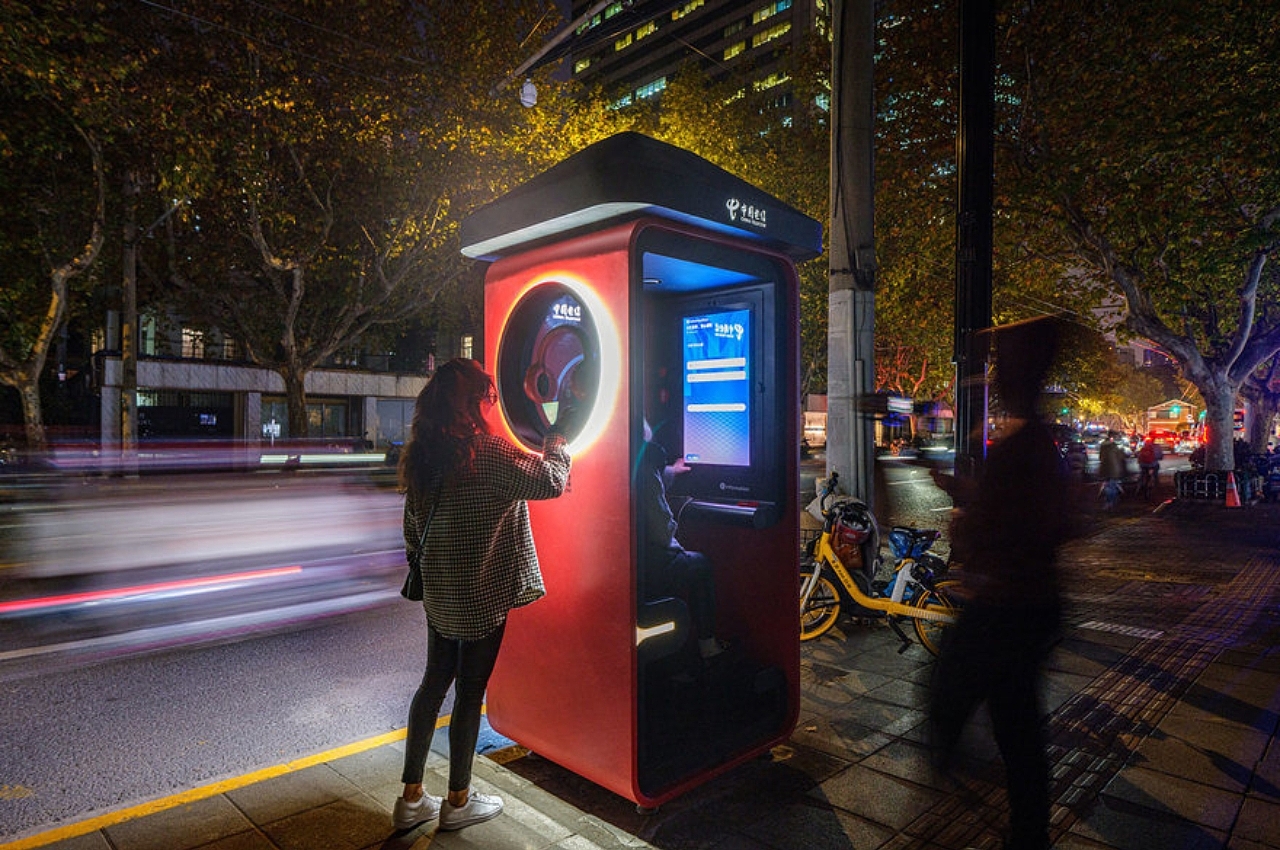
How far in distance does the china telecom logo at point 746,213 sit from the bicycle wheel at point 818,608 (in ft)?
10.9

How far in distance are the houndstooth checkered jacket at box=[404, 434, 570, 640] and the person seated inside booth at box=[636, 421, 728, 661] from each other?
2.34 ft

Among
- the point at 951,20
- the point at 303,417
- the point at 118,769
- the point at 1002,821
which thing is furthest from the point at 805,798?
the point at 303,417

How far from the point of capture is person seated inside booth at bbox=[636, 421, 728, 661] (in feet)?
11.6

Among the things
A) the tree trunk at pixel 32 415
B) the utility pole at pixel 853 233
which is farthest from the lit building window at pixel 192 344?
the utility pole at pixel 853 233

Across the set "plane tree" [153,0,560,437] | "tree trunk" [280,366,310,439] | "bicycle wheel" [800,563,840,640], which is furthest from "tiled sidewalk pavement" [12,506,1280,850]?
"tree trunk" [280,366,310,439]

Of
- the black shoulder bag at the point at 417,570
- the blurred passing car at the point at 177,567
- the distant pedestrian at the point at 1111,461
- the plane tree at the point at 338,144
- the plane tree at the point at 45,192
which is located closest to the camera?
the black shoulder bag at the point at 417,570

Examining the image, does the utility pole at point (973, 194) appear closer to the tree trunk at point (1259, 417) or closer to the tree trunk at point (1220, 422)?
the tree trunk at point (1220, 422)

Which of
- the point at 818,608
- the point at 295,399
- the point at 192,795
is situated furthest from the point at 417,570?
the point at 295,399

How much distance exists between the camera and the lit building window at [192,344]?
32.3 metres

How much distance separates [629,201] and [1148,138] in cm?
1386

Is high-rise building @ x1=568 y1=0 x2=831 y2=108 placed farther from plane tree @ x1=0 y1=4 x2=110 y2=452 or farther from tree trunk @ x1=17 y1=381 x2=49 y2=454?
tree trunk @ x1=17 y1=381 x2=49 y2=454

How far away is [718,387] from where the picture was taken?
4051 mm

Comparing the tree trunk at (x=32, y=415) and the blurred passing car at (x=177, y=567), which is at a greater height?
the tree trunk at (x=32, y=415)

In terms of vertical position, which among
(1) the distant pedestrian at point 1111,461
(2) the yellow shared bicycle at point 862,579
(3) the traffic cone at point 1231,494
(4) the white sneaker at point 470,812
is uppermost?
(1) the distant pedestrian at point 1111,461
